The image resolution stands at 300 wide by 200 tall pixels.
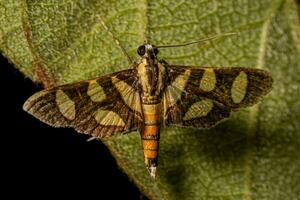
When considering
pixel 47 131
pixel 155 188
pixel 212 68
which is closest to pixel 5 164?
pixel 47 131

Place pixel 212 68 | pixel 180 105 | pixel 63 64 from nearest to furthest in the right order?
pixel 63 64 → pixel 212 68 → pixel 180 105

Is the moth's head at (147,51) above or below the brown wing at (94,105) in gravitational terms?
above

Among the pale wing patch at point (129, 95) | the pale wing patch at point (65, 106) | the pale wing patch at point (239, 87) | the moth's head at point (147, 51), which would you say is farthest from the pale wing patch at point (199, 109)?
the pale wing patch at point (65, 106)

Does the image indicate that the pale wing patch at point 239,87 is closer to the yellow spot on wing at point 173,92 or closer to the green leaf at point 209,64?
the green leaf at point 209,64

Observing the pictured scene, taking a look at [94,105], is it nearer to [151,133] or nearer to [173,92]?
[151,133]

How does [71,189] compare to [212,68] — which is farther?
[71,189]

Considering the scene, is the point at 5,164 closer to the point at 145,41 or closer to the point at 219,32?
the point at 145,41
